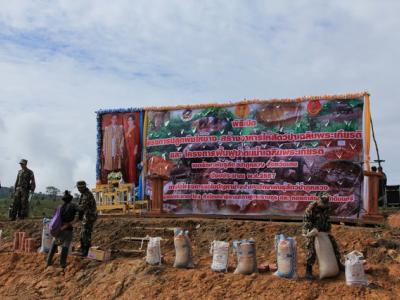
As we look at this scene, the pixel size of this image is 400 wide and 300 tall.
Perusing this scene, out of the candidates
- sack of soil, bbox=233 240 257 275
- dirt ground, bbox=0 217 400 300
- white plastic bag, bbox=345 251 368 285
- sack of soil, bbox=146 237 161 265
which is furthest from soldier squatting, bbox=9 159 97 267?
white plastic bag, bbox=345 251 368 285

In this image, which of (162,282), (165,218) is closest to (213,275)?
(162,282)

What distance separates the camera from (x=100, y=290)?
10.1 m

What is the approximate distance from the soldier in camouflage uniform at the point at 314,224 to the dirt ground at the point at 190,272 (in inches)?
13.5

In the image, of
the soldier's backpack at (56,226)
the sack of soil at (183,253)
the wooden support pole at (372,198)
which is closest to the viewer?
the sack of soil at (183,253)

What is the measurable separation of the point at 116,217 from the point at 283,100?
529 cm

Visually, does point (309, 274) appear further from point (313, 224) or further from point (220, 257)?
point (220, 257)

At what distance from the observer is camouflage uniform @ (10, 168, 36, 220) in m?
15.3

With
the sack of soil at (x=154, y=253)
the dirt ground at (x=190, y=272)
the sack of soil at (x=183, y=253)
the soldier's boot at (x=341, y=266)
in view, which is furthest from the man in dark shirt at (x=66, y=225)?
the soldier's boot at (x=341, y=266)

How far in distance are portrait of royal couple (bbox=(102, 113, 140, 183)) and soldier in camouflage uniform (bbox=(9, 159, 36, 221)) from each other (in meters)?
2.25

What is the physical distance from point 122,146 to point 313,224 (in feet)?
27.2

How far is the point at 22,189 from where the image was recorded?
15.2 m

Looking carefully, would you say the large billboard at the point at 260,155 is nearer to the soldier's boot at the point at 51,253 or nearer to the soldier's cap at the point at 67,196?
the soldier's boot at the point at 51,253

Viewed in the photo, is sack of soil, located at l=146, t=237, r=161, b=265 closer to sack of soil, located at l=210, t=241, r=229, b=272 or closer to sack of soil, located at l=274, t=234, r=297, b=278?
sack of soil, located at l=210, t=241, r=229, b=272

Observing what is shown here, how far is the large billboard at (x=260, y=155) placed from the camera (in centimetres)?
1330
